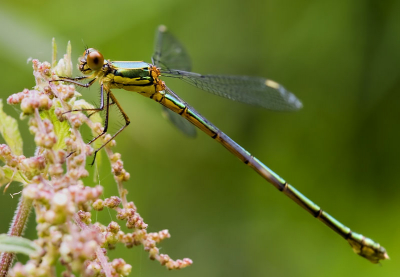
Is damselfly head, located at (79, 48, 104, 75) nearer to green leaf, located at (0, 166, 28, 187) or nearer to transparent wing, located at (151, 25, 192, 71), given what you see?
transparent wing, located at (151, 25, 192, 71)

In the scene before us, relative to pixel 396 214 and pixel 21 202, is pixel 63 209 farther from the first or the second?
pixel 396 214

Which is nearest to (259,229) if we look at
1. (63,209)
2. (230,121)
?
(230,121)

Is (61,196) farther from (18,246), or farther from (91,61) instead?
(91,61)

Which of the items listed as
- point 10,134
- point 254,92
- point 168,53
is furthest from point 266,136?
point 10,134

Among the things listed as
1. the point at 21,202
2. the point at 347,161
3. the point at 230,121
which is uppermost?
the point at 230,121

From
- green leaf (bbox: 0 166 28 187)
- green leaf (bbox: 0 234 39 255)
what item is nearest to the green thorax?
Result: green leaf (bbox: 0 166 28 187)

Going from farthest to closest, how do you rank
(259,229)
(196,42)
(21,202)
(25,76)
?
(196,42), (259,229), (25,76), (21,202)

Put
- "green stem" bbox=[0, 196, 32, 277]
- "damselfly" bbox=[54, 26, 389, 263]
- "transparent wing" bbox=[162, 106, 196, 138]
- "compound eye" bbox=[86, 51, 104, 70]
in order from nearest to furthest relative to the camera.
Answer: "green stem" bbox=[0, 196, 32, 277]
"compound eye" bbox=[86, 51, 104, 70]
"damselfly" bbox=[54, 26, 389, 263]
"transparent wing" bbox=[162, 106, 196, 138]
